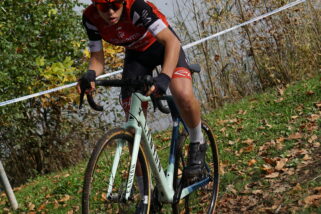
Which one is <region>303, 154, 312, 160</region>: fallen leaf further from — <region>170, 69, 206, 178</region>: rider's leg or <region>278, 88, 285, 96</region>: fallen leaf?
<region>278, 88, 285, 96</region>: fallen leaf

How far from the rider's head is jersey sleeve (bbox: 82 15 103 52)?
0.33 meters

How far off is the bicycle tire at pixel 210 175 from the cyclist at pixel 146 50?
9 cm

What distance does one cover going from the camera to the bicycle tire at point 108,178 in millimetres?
2984

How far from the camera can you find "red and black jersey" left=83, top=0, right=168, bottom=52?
11.8ft

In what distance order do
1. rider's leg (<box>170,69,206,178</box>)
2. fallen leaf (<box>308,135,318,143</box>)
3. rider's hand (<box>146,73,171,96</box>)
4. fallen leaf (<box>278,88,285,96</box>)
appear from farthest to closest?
fallen leaf (<box>278,88,285,96</box>) < fallen leaf (<box>308,135,318,143</box>) < rider's leg (<box>170,69,206,178</box>) < rider's hand (<box>146,73,171,96</box>)

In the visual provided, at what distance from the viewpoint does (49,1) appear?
9133 mm

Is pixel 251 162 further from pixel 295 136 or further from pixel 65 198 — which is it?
pixel 65 198

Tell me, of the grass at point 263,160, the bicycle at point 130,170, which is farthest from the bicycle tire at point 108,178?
the grass at point 263,160

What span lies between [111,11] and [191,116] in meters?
1.06

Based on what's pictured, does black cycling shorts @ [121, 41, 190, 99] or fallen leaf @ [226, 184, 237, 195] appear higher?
black cycling shorts @ [121, 41, 190, 99]

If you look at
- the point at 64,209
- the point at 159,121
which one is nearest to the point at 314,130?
the point at 64,209

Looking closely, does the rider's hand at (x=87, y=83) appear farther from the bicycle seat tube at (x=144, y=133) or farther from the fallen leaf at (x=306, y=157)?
the fallen leaf at (x=306, y=157)

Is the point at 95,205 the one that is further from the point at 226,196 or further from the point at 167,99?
the point at 226,196

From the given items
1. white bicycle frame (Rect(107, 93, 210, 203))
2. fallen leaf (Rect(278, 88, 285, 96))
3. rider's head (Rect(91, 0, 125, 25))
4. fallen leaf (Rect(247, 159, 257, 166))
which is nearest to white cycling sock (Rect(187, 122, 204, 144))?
white bicycle frame (Rect(107, 93, 210, 203))
